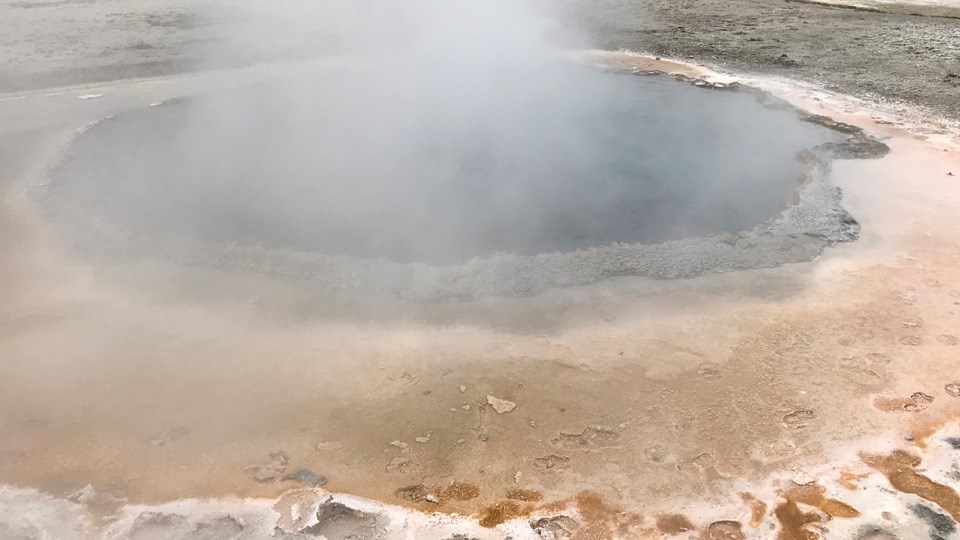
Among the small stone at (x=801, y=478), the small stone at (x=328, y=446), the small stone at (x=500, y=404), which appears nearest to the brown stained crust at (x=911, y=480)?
the small stone at (x=801, y=478)

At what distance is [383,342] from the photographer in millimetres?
3682

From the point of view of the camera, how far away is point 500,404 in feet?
10.7

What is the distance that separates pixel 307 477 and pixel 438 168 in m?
3.14

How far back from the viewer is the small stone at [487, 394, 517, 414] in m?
3.23

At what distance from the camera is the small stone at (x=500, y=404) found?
10.6 feet

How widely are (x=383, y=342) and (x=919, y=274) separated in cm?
342

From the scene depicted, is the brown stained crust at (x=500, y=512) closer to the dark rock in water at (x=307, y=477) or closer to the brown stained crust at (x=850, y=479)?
the dark rock in water at (x=307, y=477)

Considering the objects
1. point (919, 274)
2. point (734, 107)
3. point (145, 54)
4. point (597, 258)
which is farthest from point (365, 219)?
point (145, 54)

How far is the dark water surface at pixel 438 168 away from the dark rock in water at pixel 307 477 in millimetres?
1776

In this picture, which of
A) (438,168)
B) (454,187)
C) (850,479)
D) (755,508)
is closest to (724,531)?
(755,508)

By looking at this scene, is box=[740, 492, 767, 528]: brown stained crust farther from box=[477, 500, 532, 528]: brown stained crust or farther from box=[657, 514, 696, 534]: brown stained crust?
box=[477, 500, 532, 528]: brown stained crust

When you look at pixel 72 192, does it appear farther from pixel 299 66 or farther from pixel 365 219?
pixel 299 66

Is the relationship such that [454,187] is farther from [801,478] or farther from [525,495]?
[801,478]

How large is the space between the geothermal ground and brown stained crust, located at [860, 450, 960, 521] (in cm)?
1
